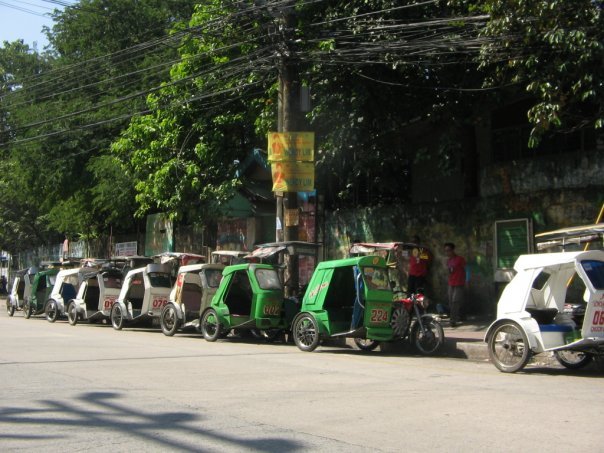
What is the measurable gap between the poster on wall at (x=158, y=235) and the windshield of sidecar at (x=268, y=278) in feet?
46.8

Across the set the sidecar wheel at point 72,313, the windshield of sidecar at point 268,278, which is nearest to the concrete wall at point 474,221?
the windshield of sidecar at point 268,278

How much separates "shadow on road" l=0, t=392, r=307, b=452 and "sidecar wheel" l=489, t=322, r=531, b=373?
17.7 ft

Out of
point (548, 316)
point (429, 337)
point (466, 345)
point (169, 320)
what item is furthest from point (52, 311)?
point (548, 316)

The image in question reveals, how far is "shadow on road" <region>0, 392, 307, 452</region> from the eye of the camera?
6023 millimetres

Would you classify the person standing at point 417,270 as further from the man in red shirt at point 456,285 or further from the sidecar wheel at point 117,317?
the sidecar wheel at point 117,317

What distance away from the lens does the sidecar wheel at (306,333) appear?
44.0 feet

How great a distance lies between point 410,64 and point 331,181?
7049mm

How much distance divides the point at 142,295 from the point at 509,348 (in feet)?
38.5

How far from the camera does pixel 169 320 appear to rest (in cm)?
1717

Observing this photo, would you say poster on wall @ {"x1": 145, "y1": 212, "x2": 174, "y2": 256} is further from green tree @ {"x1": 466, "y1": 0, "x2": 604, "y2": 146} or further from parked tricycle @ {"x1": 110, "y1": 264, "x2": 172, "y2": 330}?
green tree @ {"x1": 466, "y1": 0, "x2": 604, "y2": 146}

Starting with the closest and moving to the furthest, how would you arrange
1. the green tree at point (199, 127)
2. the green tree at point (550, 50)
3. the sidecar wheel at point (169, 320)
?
the green tree at point (550, 50), the sidecar wheel at point (169, 320), the green tree at point (199, 127)

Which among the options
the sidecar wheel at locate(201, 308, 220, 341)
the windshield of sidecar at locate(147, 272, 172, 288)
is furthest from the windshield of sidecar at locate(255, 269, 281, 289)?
the windshield of sidecar at locate(147, 272, 172, 288)

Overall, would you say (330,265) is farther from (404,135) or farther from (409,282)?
(404,135)

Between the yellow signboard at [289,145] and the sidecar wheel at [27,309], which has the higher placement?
the yellow signboard at [289,145]
